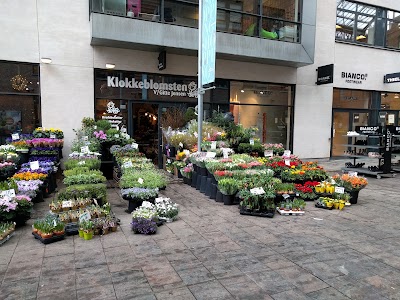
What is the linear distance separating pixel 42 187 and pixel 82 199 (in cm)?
212

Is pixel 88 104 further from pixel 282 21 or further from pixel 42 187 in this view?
pixel 282 21

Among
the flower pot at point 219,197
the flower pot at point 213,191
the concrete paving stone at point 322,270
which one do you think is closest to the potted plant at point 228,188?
the flower pot at point 219,197

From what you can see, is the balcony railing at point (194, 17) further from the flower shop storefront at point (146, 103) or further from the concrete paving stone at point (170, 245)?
the concrete paving stone at point (170, 245)

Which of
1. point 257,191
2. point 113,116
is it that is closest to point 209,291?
point 257,191

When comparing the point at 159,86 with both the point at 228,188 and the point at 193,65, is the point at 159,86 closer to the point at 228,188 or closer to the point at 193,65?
the point at 193,65

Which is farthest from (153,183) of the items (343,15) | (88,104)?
(343,15)

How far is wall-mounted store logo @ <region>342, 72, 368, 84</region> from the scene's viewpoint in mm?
14852

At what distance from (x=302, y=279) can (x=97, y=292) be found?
2.26 metres

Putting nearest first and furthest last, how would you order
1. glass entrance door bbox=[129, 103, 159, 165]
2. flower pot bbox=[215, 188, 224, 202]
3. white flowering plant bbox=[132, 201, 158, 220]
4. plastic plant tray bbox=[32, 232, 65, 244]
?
1. plastic plant tray bbox=[32, 232, 65, 244]
2. white flowering plant bbox=[132, 201, 158, 220]
3. flower pot bbox=[215, 188, 224, 202]
4. glass entrance door bbox=[129, 103, 159, 165]

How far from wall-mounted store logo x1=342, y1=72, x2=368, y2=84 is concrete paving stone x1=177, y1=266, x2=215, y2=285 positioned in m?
14.0

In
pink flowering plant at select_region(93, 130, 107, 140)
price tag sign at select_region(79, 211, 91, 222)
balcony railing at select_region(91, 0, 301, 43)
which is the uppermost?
balcony railing at select_region(91, 0, 301, 43)

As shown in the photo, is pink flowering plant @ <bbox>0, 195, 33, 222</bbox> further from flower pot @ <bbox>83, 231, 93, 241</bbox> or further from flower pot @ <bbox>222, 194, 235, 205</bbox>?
flower pot @ <bbox>222, 194, 235, 205</bbox>

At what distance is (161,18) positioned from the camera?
10117 millimetres

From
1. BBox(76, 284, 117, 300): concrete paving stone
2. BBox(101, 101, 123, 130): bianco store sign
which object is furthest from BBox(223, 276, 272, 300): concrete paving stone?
BBox(101, 101, 123, 130): bianco store sign
